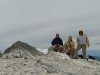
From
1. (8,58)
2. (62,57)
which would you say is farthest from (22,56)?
(62,57)

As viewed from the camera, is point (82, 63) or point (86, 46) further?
point (86, 46)

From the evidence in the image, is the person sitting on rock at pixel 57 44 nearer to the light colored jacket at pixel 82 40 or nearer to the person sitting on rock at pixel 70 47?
the person sitting on rock at pixel 70 47

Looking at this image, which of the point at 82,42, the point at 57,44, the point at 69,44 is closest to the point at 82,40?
the point at 82,42

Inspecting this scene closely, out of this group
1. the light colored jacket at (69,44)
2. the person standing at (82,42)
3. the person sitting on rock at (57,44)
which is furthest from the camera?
the person sitting on rock at (57,44)

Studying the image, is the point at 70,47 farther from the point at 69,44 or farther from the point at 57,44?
the point at 57,44

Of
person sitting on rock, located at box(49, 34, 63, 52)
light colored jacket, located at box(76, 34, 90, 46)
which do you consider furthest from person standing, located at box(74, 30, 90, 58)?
person sitting on rock, located at box(49, 34, 63, 52)

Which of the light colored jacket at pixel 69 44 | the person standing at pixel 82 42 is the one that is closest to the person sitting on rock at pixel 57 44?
the light colored jacket at pixel 69 44

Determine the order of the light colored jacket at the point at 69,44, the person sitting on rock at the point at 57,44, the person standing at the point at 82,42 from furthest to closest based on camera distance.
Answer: the person sitting on rock at the point at 57,44 → the light colored jacket at the point at 69,44 → the person standing at the point at 82,42

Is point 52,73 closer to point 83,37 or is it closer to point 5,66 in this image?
point 5,66

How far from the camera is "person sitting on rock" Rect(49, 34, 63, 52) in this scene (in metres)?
28.0

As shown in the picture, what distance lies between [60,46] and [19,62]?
6627 millimetres

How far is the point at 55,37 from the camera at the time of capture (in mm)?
28453

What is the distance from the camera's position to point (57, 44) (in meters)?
28.0

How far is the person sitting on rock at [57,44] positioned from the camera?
28047 mm
